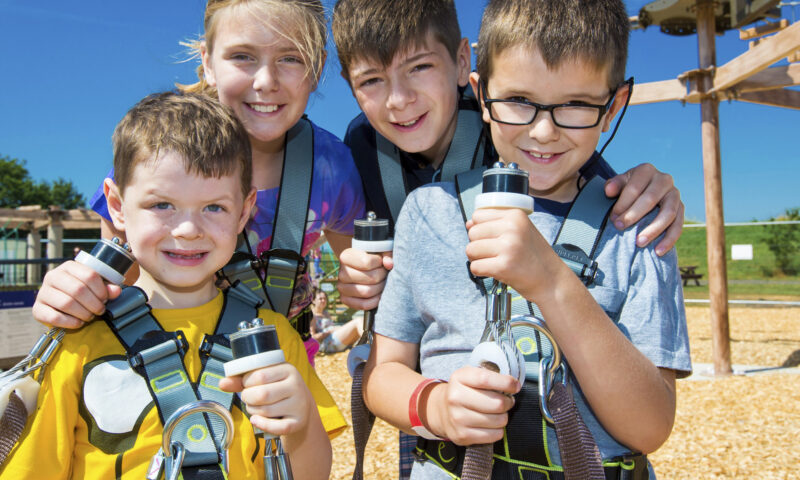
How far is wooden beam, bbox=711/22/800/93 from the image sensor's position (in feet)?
19.7

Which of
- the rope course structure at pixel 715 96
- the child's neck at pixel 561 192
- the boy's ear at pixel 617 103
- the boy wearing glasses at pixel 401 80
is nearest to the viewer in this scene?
the boy's ear at pixel 617 103

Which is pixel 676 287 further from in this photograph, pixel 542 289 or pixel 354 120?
pixel 354 120

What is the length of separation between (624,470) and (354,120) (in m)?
1.96

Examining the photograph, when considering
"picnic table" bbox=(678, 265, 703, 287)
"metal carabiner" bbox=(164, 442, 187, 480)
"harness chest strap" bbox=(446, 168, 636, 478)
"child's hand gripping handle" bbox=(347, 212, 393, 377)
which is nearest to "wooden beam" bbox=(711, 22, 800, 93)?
"harness chest strap" bbox=(446, 168, 636, 478)

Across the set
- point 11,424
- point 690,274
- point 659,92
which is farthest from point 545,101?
point 690,274

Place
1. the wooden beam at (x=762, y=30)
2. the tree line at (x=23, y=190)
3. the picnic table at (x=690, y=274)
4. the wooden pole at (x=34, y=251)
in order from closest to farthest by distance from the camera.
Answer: the wooden beam at (x=762, y=30) < the wooden pole at (x=34, y=251) < the picnic table at (x=690, y=274) < the tree line at (x=23, y=190)

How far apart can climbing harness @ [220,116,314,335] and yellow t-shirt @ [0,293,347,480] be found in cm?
50

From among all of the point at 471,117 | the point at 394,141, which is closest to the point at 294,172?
the point at 394,141

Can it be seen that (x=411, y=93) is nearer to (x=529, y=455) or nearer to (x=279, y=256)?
(x=279, y=256)

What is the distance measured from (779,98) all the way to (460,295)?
9768mm

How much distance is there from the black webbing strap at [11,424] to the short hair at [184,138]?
26.8 inches

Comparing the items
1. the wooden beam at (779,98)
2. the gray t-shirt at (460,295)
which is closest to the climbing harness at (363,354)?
the gray t-shirt at (460,295)

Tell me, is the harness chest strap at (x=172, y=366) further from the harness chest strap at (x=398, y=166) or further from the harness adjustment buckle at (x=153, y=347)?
the harness chest strap at (x=398, y=166)

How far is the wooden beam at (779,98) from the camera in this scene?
8.84 m
